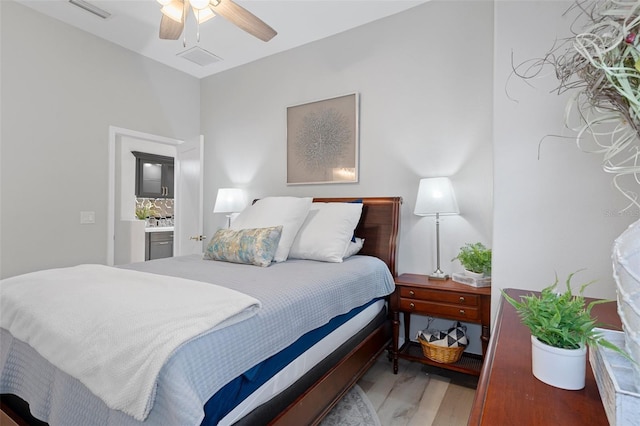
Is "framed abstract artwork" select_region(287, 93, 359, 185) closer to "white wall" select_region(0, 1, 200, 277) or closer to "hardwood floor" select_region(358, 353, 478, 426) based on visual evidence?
"hardwood floor" select_region(358, 353, 478, 426)

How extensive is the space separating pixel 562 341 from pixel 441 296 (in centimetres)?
153

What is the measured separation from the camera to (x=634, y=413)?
21.2 inches

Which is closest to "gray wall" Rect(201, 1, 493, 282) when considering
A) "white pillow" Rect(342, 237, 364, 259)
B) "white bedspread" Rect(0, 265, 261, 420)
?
"white pillow" Rect(342, 237, 364, 259)

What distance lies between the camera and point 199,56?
362cm

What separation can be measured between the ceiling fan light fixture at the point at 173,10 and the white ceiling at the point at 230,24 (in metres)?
0.86

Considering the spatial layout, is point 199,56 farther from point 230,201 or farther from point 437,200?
point 437,200

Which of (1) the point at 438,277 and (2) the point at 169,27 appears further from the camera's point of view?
(1) the point at 438,277

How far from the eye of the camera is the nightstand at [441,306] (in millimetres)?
2090

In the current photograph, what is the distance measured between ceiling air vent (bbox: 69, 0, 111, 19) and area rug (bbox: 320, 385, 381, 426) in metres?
3.69

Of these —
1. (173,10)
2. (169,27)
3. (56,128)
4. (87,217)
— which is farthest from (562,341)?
(56,128)

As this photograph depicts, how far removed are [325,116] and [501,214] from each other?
6.70 ft

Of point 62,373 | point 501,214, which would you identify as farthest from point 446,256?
point 62,373

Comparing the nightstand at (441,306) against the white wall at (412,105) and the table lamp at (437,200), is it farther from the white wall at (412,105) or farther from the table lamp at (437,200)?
the white wall at (412,105)

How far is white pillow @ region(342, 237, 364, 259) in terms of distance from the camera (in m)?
2.53
